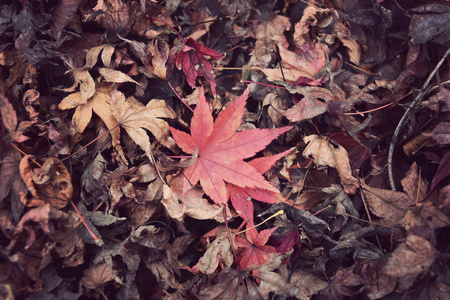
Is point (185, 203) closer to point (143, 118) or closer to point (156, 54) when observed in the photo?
point (143, 118)

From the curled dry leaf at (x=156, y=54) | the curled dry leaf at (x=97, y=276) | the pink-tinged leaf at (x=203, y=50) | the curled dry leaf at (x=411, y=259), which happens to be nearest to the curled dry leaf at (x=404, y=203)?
the curled dry leaf at (x=411, y=259)

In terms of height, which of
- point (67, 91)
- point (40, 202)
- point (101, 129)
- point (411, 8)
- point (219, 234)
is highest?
point (411, 8)

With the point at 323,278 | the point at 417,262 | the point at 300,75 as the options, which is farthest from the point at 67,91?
the point at 417,262

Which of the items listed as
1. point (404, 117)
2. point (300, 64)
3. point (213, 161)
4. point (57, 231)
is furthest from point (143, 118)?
point (404, 117)

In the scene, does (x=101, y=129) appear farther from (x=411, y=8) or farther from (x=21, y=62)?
(x=411, y=8)

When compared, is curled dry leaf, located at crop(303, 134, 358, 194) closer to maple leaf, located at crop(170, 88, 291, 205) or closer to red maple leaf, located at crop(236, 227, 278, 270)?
maple leaf, located at crop(170, 88, 291, 205)
